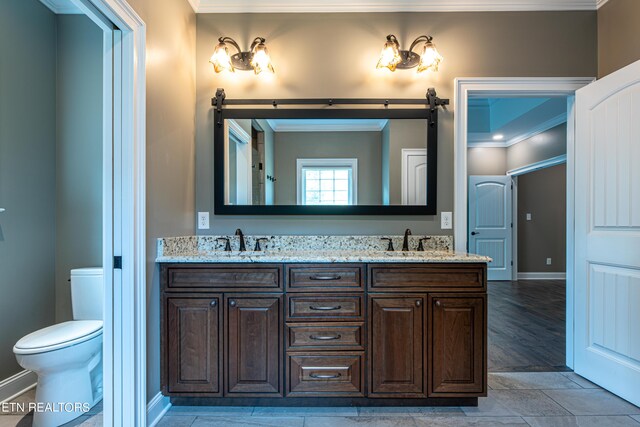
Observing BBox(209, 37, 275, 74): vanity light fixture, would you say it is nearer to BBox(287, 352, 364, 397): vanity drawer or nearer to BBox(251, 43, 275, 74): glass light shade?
BBox(251, 43, 275, 74): glass light shade

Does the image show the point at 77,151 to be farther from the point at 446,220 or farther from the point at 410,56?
the point at 446,220

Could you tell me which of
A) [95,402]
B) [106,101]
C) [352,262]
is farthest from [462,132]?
[95,402]

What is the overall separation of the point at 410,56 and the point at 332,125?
73 centimetres

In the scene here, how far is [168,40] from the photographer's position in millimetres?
1998

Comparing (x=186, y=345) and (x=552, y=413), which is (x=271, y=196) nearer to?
(x=186, y=345)

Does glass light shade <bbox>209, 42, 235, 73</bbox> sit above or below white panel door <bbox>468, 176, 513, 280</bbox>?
above

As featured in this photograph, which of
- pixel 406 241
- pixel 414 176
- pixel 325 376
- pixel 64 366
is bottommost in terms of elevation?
pixel 325 376

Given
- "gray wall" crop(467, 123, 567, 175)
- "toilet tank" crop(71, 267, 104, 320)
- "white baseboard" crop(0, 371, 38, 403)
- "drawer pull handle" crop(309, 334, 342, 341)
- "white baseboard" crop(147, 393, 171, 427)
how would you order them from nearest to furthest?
"white baseboard" crop(147, 393, 171, 427), "drawer pull handle" crop(309, 334, 342, 341), "white baseboard" crop(0, 371, 38, 403), "toilet tank" crop(71, 267, 104, 320), "gray wall" crop(467, 123, 567, 175)

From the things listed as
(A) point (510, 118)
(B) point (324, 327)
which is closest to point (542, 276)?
(A) point (510, 118)

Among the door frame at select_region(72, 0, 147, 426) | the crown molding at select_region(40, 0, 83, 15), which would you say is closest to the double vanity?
the door frame at select_region(72, 0, 147, 426)

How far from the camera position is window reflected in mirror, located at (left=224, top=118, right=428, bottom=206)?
239cm

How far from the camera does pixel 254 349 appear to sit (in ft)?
6.13

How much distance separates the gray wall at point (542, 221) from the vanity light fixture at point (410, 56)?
16.5 ft

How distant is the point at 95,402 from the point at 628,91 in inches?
149
